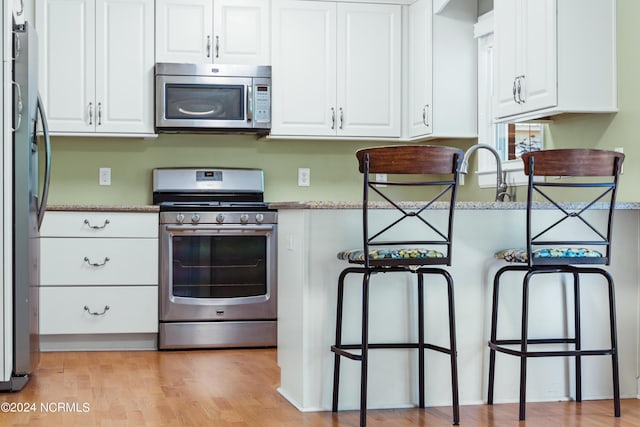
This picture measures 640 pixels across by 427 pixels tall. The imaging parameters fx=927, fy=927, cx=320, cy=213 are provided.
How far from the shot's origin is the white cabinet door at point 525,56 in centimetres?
403

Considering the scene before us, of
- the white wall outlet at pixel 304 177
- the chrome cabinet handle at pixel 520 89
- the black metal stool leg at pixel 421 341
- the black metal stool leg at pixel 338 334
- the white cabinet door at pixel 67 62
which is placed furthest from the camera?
the white wall outlet at pixel 304 177

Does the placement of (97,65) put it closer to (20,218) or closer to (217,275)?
(217,275)

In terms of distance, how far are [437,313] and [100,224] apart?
2.29 metres

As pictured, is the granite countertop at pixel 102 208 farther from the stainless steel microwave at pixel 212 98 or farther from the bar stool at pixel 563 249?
the bar stool at pixel 563 249

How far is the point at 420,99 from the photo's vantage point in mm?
5715

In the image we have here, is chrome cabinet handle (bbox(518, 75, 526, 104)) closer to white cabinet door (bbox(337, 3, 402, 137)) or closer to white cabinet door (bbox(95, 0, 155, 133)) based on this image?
white cabinet door (bbox(337, 3, 402, 137))

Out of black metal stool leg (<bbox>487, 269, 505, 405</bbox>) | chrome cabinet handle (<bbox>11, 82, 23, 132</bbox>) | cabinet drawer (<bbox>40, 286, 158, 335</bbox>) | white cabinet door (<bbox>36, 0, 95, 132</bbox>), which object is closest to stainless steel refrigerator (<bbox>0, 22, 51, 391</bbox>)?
chrome cabinet handle (<bbox>11, 82, 23, 132</bbox>)

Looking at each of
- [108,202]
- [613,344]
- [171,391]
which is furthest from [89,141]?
[613,344]

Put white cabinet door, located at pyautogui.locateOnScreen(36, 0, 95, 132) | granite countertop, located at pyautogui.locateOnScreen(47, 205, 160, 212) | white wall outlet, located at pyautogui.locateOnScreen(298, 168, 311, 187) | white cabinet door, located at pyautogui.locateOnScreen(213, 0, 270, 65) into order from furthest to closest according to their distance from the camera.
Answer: white wall outlet, located at pyautogui.locateOnScreen(298, 168, 311, 187), white cabinet door, located at pyautogui.locateOnScreen(213, 0, 270, 65), white cabinet door, located at pyautogui.locateOnScreen(36, 0, 95, 132), granite countertop, located at pyautogui.locateOnScreen(47, 205, 160, 212)

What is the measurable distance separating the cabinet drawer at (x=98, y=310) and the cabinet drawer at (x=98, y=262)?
0.15ft

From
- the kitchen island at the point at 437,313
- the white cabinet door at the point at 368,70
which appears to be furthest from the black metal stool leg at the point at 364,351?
the white cabinet door at the point at 368,70

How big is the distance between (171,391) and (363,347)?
3.58 feet

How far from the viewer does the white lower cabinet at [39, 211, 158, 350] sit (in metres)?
5.17

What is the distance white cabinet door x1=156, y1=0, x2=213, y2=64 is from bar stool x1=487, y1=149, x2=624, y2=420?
2598 mm
